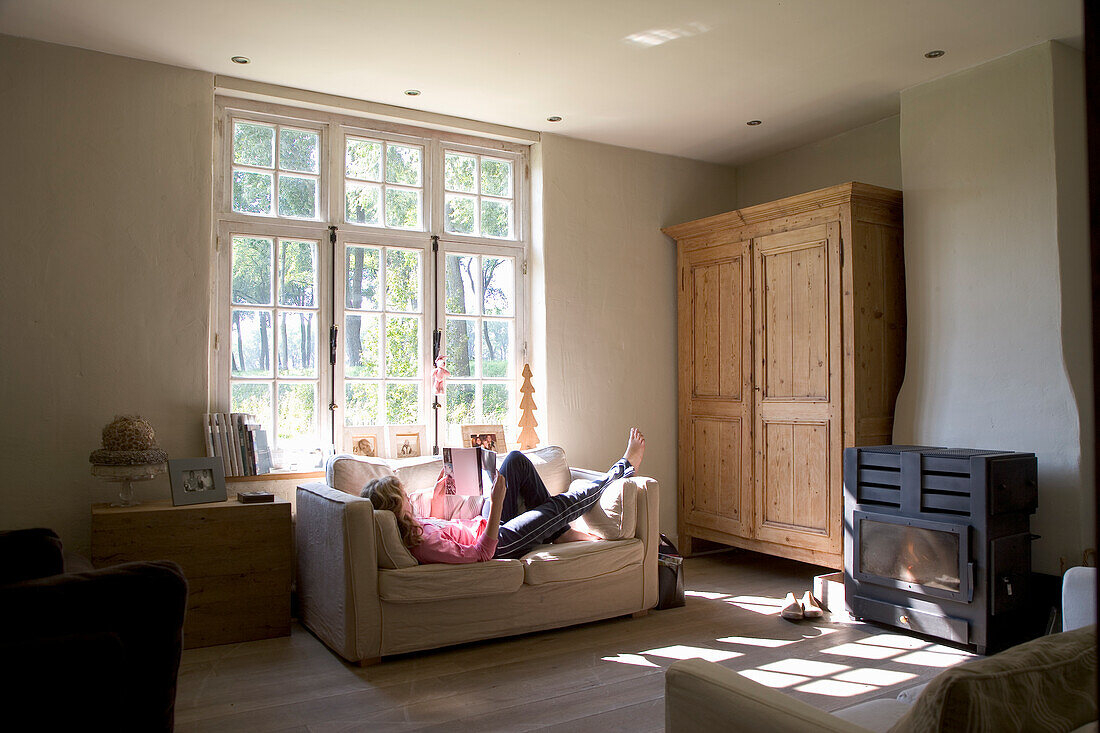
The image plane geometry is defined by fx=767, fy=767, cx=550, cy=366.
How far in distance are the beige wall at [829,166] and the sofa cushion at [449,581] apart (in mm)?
3478

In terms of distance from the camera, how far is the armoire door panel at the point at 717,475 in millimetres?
5109

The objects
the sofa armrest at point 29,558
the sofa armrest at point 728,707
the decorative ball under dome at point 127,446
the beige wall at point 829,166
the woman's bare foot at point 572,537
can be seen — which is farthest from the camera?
the beige wall at point 829,166

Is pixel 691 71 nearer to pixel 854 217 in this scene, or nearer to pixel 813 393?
pixel 854 217

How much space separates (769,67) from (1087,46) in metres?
3.93

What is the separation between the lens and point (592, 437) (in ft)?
17.6

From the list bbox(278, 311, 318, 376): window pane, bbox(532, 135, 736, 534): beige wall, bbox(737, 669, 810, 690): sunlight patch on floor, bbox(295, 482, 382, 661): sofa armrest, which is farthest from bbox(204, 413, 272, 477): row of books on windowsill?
bbox(737, 669, 810, 690): sunlight patch on floor

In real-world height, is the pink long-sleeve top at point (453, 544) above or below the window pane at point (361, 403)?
below

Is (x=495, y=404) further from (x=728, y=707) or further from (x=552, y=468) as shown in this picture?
(x=728, y=707)

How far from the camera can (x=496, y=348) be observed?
5270mm

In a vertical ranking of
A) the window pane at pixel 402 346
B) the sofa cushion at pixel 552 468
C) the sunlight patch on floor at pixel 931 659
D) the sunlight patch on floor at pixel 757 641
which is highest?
the window pane at pixel 402 346

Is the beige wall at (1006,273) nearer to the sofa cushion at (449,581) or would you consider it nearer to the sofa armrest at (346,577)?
the sofa cushion at (449,581)

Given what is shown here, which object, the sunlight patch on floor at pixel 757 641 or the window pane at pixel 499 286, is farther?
the window pane at pixel 499 286

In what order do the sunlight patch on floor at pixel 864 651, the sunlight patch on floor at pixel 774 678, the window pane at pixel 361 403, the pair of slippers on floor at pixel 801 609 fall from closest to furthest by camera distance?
the sunlight patch on floor at pixel 774 678, the sunlight patch on floor at pixel 864 651, the pair of slippers on floor at pixel 801 609, the window pane at pixel 361 403

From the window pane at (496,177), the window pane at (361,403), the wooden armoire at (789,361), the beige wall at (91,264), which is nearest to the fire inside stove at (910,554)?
the wooden armoire at (789,361)
